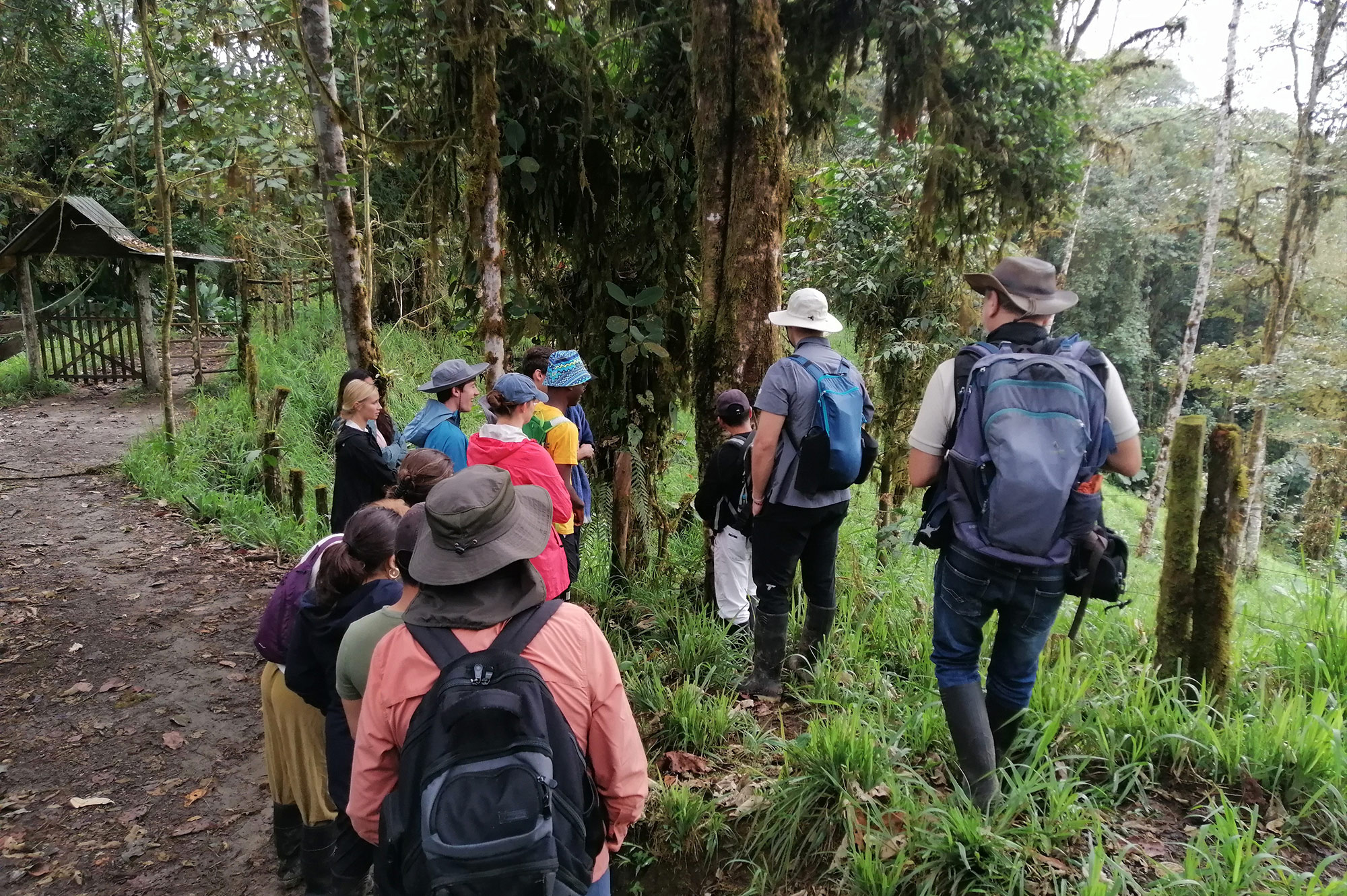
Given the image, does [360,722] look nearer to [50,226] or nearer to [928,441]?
[928,441]

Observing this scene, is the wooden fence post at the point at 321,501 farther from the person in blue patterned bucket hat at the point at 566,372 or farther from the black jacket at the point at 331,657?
the black jacket at the point at 331,657

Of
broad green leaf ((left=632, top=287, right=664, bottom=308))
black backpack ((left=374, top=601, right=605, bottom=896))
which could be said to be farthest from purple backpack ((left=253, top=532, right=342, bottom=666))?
broad green leaf ((left=632, top=287, right=664, bottom=308))

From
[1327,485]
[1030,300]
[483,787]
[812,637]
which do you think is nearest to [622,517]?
[812,637]

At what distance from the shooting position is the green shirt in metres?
2.29

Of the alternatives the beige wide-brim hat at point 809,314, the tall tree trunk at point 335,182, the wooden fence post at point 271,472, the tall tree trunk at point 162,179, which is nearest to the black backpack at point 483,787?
the beige wide-brim hat at point 809,314

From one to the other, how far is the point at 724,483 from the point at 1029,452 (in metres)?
1.99

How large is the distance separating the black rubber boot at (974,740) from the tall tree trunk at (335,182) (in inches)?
193

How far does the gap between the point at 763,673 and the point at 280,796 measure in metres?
2.24

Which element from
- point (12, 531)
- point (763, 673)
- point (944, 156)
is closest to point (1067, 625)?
point (763, 673)

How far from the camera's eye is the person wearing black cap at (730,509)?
4156 millimetres

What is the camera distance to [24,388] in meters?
14.8

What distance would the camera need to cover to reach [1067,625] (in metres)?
4.50

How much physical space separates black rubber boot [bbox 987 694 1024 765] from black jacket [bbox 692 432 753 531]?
5.49ft

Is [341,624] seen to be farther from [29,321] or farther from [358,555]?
[29,321]
